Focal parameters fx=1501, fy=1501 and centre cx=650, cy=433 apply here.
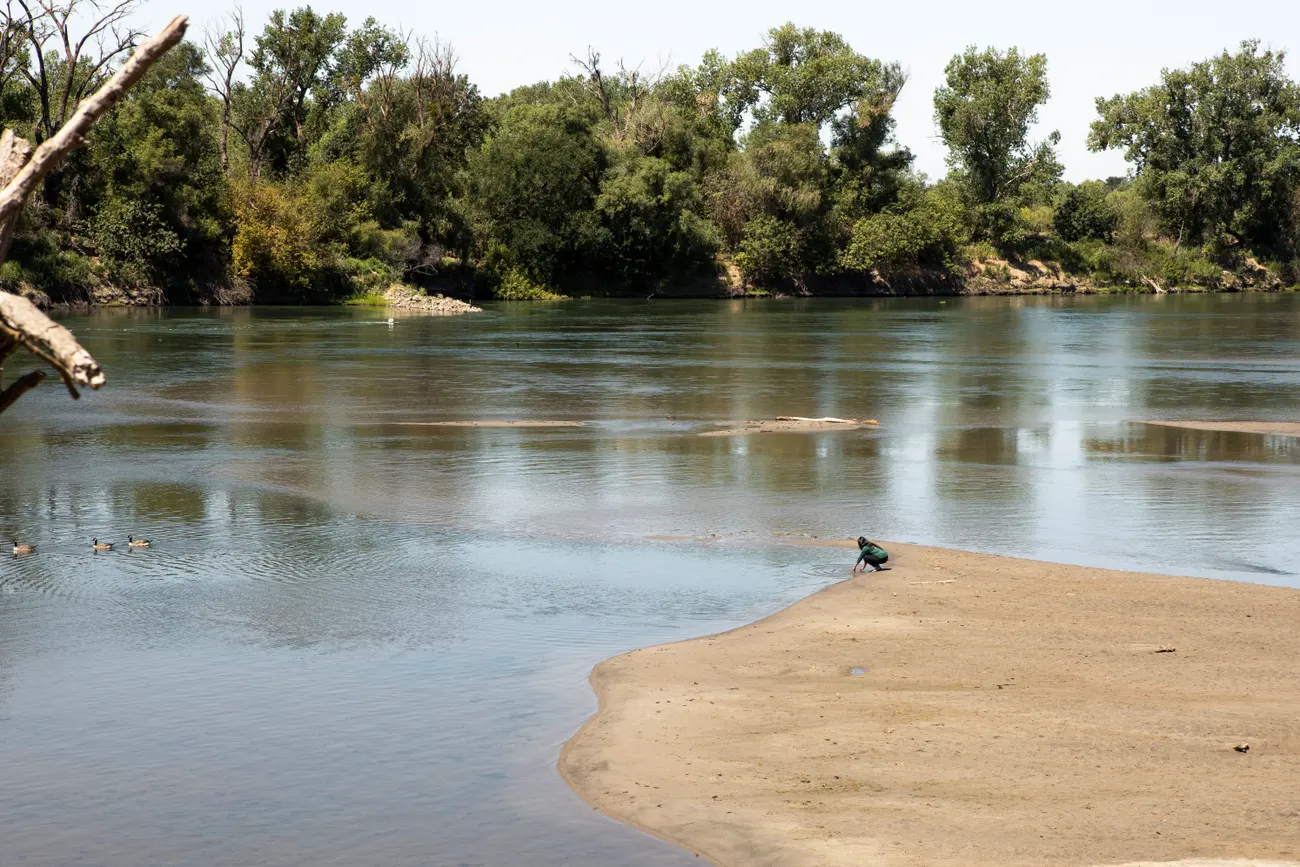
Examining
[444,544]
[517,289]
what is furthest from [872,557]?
[517,289]

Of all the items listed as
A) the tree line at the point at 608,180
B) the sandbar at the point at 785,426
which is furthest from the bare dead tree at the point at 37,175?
the tree line at the point at 608,180

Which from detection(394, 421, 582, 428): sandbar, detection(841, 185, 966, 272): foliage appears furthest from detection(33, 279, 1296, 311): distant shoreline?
detection(394, 421, 582, 428): sandbar

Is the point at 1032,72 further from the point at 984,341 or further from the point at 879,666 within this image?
the point at 879,666

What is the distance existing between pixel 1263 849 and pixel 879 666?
4405 millimetres

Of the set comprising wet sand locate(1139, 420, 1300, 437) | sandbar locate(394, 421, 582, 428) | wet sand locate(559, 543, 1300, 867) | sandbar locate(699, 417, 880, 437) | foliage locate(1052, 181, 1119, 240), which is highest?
foliage locate(1052, 181, 1119, 240)

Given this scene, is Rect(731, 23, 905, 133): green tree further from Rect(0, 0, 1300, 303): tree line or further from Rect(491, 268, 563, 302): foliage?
Rect(491, 268, 563, 302): foliage

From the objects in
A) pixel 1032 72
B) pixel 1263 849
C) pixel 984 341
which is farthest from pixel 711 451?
pixel 1032 72

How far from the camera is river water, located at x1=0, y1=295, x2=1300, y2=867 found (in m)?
10.1

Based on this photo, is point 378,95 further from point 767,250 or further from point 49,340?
point 49,340

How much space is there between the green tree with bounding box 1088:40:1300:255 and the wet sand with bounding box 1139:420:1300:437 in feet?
310

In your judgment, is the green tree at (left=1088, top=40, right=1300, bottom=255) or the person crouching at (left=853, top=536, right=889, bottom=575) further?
the green tree at (left=1088, top=40, right=1300, bottom=255)

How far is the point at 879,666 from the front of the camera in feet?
40.7

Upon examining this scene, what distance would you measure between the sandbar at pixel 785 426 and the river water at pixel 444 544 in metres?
0.71

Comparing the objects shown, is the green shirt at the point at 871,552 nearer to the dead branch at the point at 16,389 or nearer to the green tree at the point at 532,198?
the dead branch at the point at 16,389
